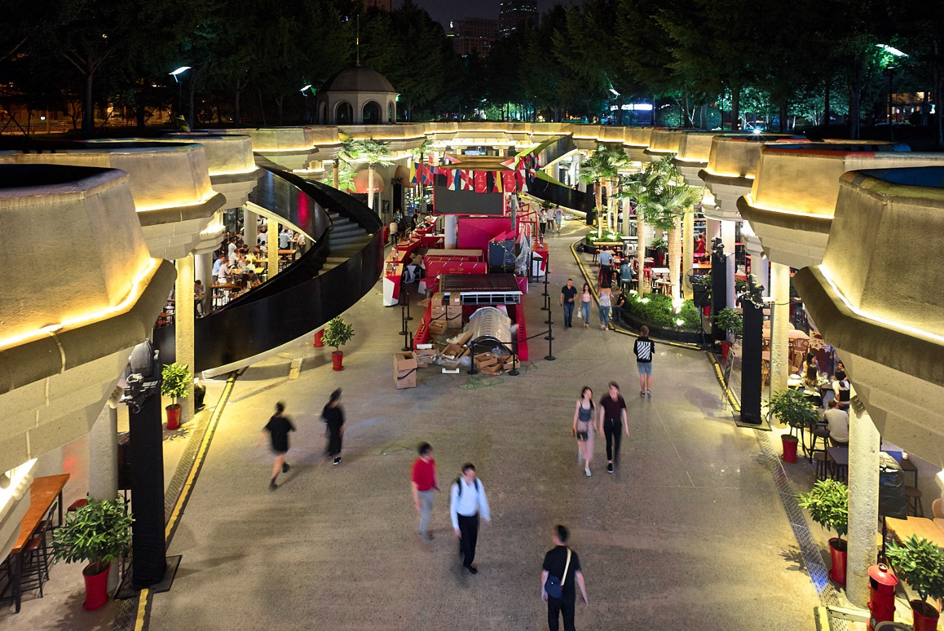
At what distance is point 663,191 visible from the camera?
81.4 ft

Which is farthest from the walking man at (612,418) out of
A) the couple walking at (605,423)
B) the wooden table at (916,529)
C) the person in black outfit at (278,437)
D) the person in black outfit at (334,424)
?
the person in black outfit at (278,437)

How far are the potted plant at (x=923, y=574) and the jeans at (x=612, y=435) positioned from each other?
16.9ft

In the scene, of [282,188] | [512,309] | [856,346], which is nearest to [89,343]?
[856,346]

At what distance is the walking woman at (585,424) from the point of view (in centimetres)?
1240

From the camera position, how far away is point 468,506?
9484 mm

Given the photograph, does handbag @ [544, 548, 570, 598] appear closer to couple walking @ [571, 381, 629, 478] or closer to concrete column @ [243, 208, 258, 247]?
couple walking @ [571, 381, 629, 478]

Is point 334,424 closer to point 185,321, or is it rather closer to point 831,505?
point 185,321

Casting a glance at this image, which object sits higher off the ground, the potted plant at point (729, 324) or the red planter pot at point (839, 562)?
the potted plant at point (729, 324)

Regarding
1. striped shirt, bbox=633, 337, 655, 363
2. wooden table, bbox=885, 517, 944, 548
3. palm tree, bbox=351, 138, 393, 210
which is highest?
palm tree, bbox=351, 138, 393, 210

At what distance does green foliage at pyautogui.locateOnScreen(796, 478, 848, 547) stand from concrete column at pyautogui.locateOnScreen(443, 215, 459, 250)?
69.6 ft

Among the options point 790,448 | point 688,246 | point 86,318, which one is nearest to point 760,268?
point 688,246

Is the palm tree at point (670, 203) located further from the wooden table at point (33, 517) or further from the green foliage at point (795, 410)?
the wooden table at point (33, 517)

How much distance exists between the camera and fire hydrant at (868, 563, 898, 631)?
8.23 metres

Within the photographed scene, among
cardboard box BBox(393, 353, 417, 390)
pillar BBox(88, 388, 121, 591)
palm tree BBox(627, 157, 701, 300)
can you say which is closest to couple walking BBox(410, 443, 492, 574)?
pillar BBox(88, 388, 121, 591)
